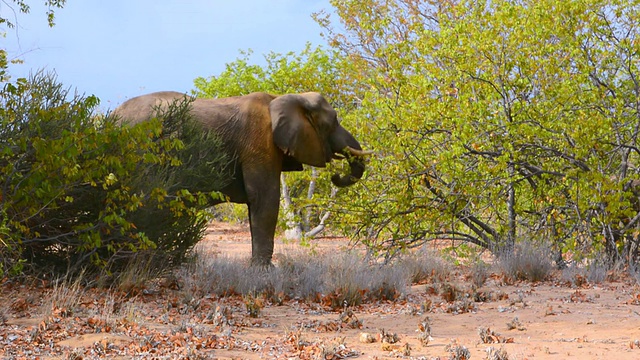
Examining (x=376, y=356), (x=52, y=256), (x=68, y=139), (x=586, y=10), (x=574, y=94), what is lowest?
(x=376, y=356)

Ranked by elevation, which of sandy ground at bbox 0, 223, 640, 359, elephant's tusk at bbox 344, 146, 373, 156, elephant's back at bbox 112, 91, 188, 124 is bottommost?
sandy ground at bbox 0, 223, 640, 359

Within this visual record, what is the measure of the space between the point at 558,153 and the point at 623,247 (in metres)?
1.85

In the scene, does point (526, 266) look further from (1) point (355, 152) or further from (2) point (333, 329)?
(2) point (333, 329)

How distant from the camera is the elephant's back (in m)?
10.7

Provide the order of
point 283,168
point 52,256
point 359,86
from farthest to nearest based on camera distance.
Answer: point 359,86, point 283,168, point 52,256

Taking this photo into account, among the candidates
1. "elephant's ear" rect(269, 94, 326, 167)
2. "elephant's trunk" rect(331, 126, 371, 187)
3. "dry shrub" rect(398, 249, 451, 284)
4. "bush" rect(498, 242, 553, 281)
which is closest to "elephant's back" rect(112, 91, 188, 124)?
"elephant's ear" rect(269, 94, 326, 167)

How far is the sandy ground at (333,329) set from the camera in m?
6.08

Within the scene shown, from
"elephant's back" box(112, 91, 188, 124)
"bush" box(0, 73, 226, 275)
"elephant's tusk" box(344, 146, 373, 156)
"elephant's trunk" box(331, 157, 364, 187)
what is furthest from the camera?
"elephant's trunk" box(331, 157, 364, 187)

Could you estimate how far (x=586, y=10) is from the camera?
1232 centimetres

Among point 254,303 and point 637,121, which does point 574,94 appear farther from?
point 254,303

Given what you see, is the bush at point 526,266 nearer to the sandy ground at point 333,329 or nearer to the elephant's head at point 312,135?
the sandy ground at point 333,329

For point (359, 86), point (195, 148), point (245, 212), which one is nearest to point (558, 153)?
point (195, 148)

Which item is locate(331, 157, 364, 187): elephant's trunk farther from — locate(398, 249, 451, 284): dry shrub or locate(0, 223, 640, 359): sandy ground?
locate(0, 223, 640, 359): sandy ground

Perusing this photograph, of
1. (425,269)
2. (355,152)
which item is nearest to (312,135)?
(355,152)
